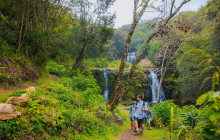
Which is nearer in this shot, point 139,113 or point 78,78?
point 139,113

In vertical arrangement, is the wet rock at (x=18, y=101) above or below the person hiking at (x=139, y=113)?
above

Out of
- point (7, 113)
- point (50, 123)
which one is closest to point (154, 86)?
point (50, 123)

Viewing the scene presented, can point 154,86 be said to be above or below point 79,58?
below

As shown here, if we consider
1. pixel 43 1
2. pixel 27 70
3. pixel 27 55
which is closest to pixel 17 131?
pixel 27 70

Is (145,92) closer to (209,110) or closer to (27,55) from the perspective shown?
(27,55)

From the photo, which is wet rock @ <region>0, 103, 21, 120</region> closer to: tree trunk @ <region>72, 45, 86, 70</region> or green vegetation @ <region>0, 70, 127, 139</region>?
green vegetation @ <region>0, 70, 127, 139</region>

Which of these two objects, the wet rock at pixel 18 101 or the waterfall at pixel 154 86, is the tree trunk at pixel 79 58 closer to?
the wet rock at pixel 18 101

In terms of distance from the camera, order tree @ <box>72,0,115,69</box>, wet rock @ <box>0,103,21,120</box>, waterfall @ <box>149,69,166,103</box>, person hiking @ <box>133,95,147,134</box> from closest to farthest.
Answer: wet rock @ <box>0,103,21,120</box>, person hiking @ <box>133,95,147,134</box>, tree @ <box>72,0,115,69</box>, waterfall @ <box>149,69,166,103</box>

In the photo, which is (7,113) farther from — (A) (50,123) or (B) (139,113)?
(B) (139,113)

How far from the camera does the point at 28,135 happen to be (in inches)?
121

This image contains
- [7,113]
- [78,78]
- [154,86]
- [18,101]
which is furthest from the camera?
[154,86]

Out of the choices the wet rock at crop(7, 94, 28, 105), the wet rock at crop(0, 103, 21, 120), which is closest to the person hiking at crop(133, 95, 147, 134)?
the wet rock at crop(7, 94, 28, 105)

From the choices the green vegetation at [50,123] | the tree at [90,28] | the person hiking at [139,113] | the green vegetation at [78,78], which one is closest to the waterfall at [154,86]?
the green vegetation at [78,78]

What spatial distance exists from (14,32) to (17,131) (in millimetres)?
8605
